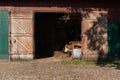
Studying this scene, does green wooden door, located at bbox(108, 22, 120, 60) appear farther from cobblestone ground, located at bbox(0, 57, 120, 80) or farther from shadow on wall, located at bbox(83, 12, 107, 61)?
cobblestone ground, located at bbox(0, 57, 120, 80)

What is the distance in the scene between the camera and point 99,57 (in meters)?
23.6

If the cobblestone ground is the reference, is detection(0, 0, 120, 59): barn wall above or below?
above

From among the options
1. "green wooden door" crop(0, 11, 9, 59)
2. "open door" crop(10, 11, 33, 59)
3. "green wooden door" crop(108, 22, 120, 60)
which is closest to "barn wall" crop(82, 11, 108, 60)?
"green wooden door" crop(108, 22, 120, 60)

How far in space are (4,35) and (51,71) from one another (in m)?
5.80

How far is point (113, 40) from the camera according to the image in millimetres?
23594

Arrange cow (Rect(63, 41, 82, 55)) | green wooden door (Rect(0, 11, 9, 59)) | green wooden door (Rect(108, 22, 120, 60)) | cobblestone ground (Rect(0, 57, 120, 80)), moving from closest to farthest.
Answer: cobblestone ground (Rect(0, 57, 120, 80))
green wooden door (Rect(0, 11, 9, 59))
green wooden door (Rect(108, 22, 120, 60))
cow (Rect(63, 41, 82, 55))

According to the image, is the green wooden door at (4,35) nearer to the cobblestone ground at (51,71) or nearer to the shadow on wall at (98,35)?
the cobblestone ground at (51,71)

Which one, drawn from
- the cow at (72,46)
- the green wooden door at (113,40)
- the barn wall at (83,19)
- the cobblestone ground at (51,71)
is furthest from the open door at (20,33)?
the green wooden door at (113,40)

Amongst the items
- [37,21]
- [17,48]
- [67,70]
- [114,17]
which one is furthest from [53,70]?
[37,21]

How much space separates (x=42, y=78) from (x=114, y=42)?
837cm

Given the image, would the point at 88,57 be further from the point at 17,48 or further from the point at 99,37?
the point at 17,48

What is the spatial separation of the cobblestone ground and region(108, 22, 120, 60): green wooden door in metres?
2.76

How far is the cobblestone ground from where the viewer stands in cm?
1669

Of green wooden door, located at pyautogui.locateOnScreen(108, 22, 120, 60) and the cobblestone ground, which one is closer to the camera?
the cobblestone ground
